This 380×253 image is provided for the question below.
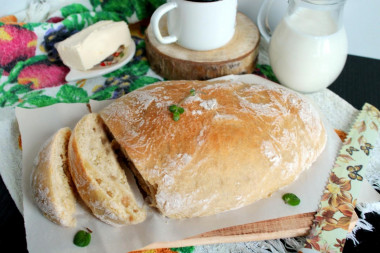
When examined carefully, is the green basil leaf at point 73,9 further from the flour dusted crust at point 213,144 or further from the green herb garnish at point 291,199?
the green herb garnish at point 291,199

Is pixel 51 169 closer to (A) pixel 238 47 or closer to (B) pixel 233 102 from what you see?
(B) pixel 233 102

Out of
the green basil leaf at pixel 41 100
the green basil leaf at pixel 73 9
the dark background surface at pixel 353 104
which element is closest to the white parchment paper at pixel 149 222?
the dark background surface at pixel 353 104

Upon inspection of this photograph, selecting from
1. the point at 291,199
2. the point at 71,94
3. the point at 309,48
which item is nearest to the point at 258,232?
the point at 291,199

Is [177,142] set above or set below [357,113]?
above

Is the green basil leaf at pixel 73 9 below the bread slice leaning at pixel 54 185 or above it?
above

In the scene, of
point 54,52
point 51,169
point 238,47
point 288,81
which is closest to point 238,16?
point 238,47

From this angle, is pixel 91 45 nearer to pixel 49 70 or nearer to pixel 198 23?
pixel 49 70

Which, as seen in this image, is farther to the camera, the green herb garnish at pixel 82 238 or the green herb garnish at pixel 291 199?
the green herb garnish at pixel 291 199
